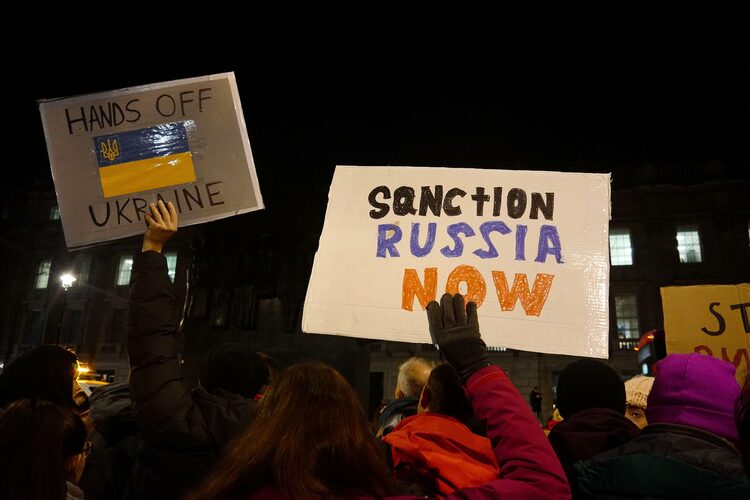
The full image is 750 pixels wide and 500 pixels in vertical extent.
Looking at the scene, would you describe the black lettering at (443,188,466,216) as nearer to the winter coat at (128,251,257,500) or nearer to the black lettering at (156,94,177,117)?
the winter coat at (128,251,257,500)

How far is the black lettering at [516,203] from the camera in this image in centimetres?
279

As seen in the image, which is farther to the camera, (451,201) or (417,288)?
(451,201)

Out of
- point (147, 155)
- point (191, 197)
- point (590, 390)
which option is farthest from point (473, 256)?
point (147, 155)

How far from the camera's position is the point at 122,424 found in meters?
2.96

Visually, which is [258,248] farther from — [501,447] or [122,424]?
[501,447]

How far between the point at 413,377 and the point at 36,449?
252cm

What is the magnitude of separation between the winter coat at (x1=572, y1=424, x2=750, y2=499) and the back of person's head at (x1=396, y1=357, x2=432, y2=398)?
2.13 metres

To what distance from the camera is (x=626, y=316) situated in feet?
92.2

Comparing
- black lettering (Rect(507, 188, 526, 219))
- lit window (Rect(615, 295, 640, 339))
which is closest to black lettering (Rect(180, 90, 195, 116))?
black lettering (Rect(507, 188, 526, 219))

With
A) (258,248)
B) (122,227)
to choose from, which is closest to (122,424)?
(122,227)

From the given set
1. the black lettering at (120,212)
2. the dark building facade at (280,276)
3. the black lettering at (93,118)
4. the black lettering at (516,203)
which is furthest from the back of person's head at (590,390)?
the dark building facade at (280,276)

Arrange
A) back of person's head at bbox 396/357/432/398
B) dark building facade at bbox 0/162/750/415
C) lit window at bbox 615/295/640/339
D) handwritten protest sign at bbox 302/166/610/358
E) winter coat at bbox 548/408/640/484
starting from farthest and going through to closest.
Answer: lit window at bbox 615/295/640/339 < dark building facade at bbox 0/162/750/415 < back of person's head at bbox 396/357/432/398 < handwritten protest sign at bbox 302/166/610/358 < winter coat at bbox 548/408/640/484

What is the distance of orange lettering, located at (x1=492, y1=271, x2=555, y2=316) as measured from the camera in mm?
2568

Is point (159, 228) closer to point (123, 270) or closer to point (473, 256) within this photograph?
point (473, 256)
